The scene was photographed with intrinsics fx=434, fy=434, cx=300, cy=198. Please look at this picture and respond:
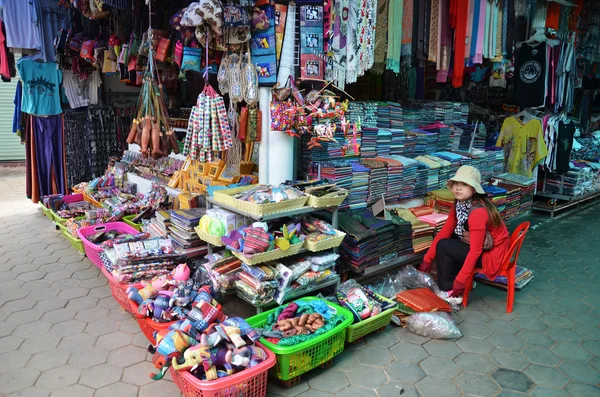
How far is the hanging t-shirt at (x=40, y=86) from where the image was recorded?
20.4 feet

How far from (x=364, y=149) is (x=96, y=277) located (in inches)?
126

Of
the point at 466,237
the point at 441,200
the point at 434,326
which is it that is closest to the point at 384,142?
the point at 441,200

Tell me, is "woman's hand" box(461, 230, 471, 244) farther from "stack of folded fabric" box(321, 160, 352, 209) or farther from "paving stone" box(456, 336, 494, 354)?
"stack of folded fabric" box(321, 160, 352, 209)

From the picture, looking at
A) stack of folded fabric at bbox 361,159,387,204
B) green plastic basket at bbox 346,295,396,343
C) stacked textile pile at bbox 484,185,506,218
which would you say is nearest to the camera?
green plastic basket at bbox 346,295,396,343

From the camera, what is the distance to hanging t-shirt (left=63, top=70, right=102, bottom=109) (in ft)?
22.2

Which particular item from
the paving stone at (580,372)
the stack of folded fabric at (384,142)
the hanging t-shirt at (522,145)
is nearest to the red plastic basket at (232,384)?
the paving stone at (580,372)

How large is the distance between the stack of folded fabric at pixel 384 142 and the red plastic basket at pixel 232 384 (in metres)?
3.11

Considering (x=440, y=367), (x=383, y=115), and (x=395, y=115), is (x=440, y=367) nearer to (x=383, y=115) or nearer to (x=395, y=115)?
(x=383, y=115)

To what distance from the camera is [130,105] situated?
7.50 metres

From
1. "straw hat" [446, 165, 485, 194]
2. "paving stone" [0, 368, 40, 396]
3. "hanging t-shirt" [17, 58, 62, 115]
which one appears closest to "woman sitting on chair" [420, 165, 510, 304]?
"straw hat" [446, 165, 485, 194]

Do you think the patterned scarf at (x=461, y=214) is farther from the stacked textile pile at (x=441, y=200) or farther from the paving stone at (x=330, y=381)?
the paving stone at (x=330, y=381)

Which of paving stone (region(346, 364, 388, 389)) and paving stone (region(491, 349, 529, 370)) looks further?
paving stone (region(491, 349, 529, 370))

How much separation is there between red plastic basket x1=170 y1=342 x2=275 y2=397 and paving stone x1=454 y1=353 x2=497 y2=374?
1.43 meters

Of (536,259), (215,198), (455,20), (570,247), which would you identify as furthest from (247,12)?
(570,247)
